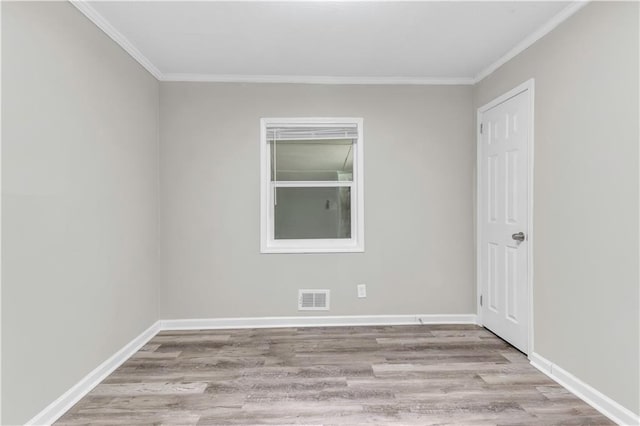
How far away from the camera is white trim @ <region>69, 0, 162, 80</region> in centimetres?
218

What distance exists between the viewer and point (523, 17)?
236 cm

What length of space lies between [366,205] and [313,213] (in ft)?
1.82

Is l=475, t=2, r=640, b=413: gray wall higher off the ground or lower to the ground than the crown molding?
lower

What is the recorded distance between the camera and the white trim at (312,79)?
3350 millimetres

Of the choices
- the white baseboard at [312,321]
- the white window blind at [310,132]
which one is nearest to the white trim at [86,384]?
the white baseboard at [312,321]

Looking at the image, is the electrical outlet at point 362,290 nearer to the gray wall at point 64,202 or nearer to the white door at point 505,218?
the white door at point 505,218

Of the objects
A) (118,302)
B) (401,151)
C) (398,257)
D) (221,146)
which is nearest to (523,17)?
(401,151)

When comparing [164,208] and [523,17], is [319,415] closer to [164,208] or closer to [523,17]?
[164,208]

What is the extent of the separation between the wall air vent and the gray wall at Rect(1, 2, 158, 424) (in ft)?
4.74

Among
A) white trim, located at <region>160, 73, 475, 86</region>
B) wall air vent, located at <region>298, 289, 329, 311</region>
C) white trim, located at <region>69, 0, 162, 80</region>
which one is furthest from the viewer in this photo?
wall air vent, located at <region>298, 289, 329, 311</region>

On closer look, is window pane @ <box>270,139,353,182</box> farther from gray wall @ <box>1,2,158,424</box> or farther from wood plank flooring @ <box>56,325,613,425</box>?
wood plank flooring @ <box>56,325,613,425</box>

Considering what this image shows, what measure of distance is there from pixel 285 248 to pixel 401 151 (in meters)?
1.53

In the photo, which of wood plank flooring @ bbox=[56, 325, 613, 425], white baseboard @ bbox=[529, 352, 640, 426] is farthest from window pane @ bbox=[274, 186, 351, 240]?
white baseboard @ bbox=[529, 352, 640, 426]

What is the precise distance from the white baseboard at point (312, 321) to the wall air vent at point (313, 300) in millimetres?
88
